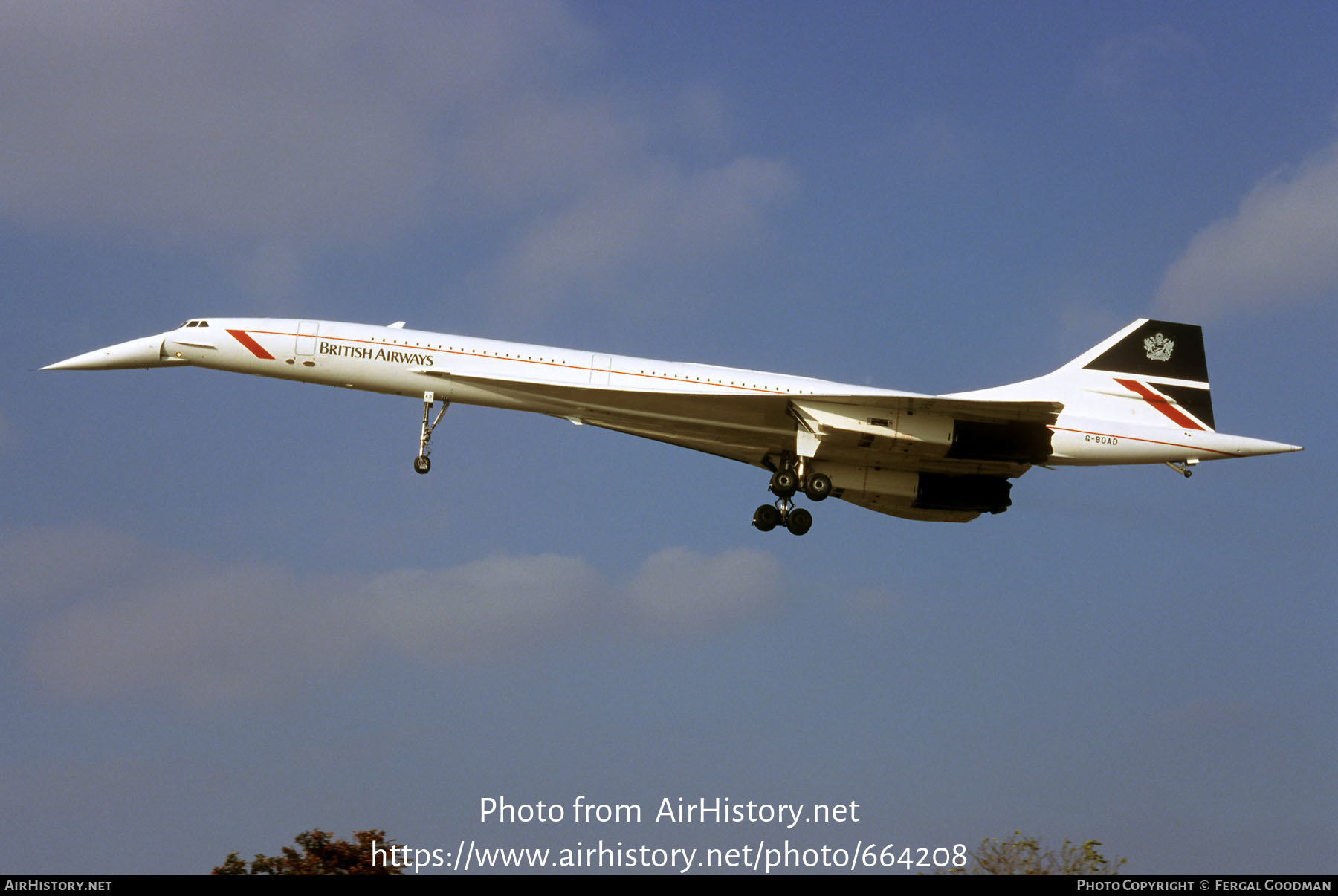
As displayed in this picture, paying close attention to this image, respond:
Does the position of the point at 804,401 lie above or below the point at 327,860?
above

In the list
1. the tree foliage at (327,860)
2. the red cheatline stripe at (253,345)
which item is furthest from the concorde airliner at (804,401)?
the tree foliage at (327,860)

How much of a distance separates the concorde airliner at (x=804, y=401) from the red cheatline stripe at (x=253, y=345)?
0.6 inches

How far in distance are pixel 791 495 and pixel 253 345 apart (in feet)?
28.2

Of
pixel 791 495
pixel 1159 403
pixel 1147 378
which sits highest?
pixel 1147 378

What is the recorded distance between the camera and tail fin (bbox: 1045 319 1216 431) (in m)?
20.5

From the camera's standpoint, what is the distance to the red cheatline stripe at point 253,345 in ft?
65.1

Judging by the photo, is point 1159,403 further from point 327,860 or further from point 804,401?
point 327,860

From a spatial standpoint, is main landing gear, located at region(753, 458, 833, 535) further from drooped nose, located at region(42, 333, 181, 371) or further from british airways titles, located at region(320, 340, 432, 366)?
drooped nose, located at region(42, 333, 181, 371)

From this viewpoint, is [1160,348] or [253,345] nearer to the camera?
[253,345]

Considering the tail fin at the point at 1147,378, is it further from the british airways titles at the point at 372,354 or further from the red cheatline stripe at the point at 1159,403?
the british airways titles at the point at 372,354

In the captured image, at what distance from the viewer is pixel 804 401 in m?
19.6

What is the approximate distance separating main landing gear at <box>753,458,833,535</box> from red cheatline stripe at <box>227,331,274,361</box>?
26.2 ft

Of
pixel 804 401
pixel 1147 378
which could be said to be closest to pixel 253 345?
pixel 804 401
